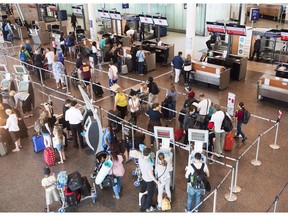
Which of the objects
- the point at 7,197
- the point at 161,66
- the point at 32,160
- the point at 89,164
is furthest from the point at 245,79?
the point at 7,197

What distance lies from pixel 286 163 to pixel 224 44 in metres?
12.3

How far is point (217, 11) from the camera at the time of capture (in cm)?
2423

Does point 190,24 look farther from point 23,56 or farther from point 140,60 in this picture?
point 23,56

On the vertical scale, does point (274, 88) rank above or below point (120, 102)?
below

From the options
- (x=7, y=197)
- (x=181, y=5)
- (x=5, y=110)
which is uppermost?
(x=181, y=5)

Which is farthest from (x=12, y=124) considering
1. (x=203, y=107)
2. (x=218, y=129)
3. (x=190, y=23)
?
(x=190, y=23)

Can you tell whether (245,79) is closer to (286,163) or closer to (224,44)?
(224,44)

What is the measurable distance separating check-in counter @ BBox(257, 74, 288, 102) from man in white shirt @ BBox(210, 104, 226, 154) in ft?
15.0

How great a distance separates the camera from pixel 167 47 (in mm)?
17281

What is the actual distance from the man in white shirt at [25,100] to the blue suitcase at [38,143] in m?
2.37

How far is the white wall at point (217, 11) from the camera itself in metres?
24.0

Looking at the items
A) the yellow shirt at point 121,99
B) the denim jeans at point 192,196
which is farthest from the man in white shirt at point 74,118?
the denim jeans at point 192,196

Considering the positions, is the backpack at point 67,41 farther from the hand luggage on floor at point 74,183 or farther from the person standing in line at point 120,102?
the hand luggage on floor at point 74,183

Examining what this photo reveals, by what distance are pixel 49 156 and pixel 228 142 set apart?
16.5 ft
